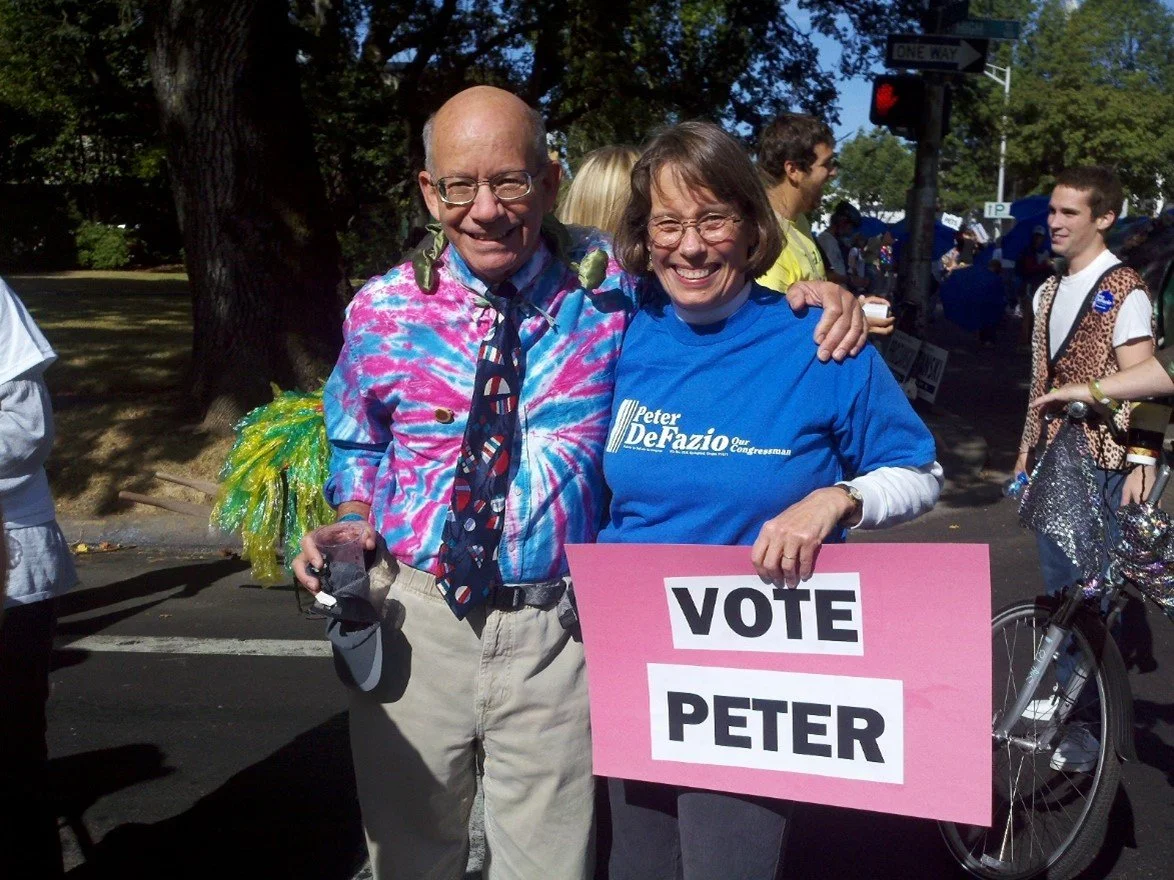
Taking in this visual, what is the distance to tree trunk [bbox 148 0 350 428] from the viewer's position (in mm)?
9250

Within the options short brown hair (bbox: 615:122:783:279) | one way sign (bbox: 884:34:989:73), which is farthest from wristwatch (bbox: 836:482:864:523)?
one way sign (bbox: 884:34:989:73)

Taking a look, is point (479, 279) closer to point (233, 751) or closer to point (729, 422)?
point (729, 422)

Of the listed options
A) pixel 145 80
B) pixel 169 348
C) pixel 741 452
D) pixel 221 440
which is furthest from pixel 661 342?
pixel 145 80

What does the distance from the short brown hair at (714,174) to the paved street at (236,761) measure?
0.73m

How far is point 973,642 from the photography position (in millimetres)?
2252

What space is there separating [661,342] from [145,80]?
3213 centimetres

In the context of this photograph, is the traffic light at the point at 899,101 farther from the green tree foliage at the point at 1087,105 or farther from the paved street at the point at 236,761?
the green tree foliage at the point at 1087,105

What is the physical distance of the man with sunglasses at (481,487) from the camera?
97.6 inches

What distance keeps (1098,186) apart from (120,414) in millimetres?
7849

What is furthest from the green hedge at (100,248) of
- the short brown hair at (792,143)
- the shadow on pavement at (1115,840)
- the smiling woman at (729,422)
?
the smiling woman at (729,422)

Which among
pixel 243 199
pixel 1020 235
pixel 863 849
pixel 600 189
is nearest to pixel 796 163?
pixel 600 189

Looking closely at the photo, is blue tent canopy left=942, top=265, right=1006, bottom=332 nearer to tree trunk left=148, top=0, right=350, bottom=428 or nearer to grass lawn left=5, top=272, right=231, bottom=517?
grass lawn left=5, top=272, right=231, bottom=517

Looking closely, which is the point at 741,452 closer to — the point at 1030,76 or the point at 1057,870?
the point at 1057,870

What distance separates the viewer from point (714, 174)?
241 cm
